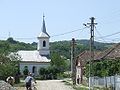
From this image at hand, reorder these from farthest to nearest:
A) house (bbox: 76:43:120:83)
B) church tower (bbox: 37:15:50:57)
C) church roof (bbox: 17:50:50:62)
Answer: church tower (bbox: 37:15:50:57) → church roof (bbox: 17:50:50:62) → house (bbox: 76:43:120:83)

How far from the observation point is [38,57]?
113 m

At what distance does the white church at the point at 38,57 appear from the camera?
11125cm

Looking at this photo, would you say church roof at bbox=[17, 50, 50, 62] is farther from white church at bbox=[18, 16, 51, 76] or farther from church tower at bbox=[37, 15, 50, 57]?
church tower at bbox=[37, 15, 50, 57]

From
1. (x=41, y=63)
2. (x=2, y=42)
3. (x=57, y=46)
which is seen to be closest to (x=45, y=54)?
(x=41, y=63)

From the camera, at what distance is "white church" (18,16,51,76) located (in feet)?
365

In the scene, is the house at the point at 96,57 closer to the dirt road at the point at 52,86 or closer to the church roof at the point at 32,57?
the dirt road at the point at 52,86

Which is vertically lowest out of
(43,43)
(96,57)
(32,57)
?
(96,57)

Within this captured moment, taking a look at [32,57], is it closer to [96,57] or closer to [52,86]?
[96,57]

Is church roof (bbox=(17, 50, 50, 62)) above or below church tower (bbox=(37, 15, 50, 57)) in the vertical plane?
below

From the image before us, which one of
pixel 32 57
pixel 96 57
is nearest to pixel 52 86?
pixel 96 57

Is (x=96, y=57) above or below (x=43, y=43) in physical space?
below

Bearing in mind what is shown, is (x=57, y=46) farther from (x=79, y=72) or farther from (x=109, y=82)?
(x=109, y=82)

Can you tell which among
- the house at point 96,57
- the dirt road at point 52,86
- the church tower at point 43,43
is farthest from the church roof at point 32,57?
the dirt road at point 52,86

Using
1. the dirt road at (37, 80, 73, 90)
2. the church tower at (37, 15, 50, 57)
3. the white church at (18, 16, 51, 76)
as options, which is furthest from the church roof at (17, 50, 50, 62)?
the dirt road at (37, 80, 73, 90)
